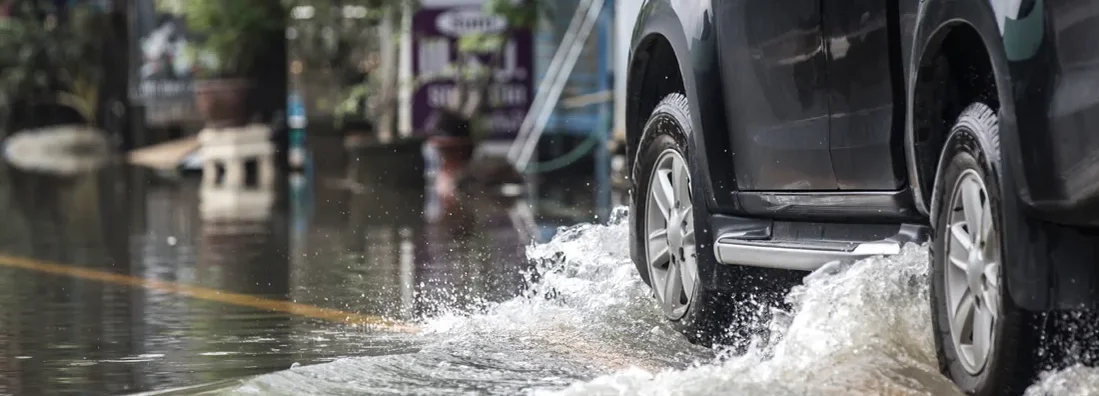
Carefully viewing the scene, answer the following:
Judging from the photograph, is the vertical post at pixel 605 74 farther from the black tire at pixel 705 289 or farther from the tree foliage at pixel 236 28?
the black tire at pixel 705 289

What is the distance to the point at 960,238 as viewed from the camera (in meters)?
4.77

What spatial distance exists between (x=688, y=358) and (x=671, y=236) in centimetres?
52

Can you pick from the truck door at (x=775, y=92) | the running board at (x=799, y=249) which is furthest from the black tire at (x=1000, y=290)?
the truck door at (x=775, y=92)

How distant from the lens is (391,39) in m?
23.5

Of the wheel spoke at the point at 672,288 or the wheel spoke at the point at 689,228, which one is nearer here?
the wheel spoke at the point at 689,228

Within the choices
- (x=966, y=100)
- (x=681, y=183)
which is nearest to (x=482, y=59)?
(x=681, y=183)

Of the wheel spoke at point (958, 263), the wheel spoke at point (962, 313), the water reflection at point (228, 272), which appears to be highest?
the wheel spoke at point (958, 263)

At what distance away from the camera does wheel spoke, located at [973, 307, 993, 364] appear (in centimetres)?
457

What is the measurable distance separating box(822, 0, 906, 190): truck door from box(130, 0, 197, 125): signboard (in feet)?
76.9

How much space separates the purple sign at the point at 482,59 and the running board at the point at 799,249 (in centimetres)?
1752

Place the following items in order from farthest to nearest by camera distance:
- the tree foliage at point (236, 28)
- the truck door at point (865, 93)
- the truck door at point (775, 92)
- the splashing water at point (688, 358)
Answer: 1. the tree foliage at point (236, 28)
2. the truck door at point (775, 92)
3. the truck door at point (865, 93)
4. the splashing water at point (688, 358)

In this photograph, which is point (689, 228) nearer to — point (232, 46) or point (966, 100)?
point (966, 100)

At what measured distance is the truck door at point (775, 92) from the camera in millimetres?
5512

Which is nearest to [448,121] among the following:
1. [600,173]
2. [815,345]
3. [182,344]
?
[600,173]
